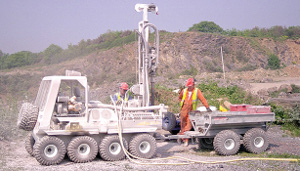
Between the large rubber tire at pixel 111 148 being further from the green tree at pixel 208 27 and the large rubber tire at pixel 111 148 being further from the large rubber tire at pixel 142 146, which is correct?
the green tree at pixel 208 27

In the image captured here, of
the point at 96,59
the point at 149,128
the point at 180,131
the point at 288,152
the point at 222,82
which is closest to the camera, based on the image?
the point at 149,128

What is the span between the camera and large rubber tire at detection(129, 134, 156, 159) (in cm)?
872

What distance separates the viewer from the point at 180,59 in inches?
1682

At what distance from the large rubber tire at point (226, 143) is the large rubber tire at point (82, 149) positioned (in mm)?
3213

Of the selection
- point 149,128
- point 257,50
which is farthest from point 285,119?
point 257,50

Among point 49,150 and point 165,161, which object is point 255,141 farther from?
point 49,150

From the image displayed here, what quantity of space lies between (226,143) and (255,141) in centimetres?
→ 90

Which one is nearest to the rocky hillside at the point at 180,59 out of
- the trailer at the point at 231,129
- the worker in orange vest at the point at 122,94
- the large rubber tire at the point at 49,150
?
the worker in orange vest at the point at 122,94

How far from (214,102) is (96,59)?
2344 cm

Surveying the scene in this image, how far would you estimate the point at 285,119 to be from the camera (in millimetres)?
13789

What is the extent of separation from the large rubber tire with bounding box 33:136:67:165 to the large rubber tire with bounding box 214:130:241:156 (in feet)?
13.0

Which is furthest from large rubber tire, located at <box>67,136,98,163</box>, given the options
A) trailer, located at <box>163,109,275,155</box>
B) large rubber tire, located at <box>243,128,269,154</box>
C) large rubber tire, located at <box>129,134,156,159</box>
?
large rubber tire, located at <box>243,128,269,154</box>

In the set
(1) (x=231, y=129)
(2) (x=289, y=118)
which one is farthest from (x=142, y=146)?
(2) (x=289, y=118)

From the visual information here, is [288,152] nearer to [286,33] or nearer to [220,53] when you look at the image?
[220,53]
